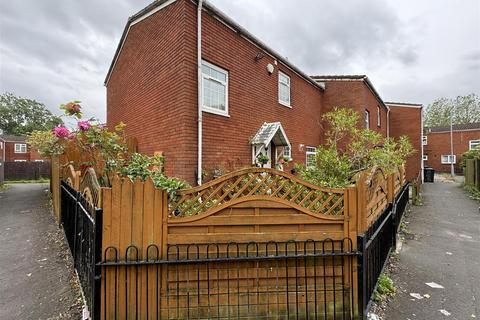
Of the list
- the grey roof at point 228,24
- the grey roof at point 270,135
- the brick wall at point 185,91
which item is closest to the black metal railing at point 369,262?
the brick wall at point 185,91

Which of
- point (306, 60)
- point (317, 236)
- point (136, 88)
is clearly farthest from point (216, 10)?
point (306, 60)

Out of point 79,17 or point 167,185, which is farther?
point 79,17

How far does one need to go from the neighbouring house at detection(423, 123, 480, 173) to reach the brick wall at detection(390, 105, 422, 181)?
1470 cm

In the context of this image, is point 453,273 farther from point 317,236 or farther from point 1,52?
point 1,52

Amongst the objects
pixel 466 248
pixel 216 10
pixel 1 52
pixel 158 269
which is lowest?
pixel 466 248

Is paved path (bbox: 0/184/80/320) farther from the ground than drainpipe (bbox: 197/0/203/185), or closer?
closer

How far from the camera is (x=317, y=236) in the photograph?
2.94 m

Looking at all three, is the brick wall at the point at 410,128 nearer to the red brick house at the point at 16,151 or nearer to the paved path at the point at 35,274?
the paved path at the point at 35,274

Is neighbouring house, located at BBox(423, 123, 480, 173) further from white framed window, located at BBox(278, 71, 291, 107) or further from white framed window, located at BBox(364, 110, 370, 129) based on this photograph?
white framed window, located at BBox(278, 71, 291, 107)

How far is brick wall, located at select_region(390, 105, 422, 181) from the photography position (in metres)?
21.3

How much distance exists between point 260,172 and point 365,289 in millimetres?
1779

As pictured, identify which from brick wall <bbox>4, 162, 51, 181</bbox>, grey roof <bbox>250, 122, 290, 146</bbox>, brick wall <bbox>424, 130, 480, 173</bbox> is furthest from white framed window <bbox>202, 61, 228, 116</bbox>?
brick wall <bbox>424, 130, 480, 173</bbox>

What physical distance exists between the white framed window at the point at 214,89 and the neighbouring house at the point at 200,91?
1.1 inches

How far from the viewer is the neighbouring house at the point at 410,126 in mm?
21344
